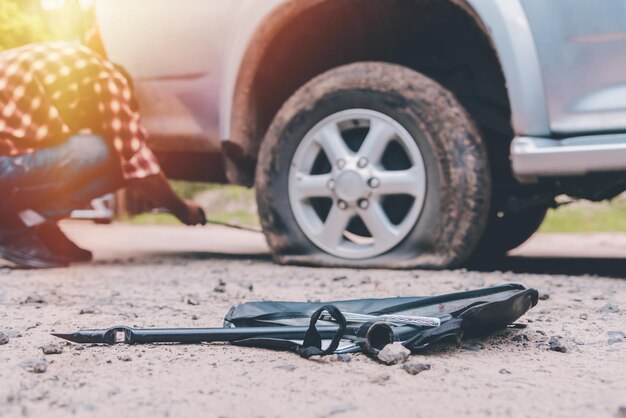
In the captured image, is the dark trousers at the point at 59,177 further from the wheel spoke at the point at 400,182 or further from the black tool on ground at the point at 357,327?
the black tool on ground at the point at 357,327

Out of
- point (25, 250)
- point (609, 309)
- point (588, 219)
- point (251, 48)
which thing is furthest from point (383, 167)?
point (588, 219)

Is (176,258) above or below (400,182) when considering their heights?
below

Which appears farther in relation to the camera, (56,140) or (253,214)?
(253,214)

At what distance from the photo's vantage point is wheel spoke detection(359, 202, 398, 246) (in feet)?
10.2

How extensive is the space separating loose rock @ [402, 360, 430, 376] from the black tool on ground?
0.09 meters

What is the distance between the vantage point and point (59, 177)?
3.41m

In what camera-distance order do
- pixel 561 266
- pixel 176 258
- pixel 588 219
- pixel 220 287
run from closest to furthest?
pixel 220 287 < pixel 561 266 < pixel 176 258 < pixel 588 219

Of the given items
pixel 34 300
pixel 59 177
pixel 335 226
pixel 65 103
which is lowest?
pixel 34 300

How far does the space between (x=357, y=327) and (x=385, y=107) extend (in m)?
1.63

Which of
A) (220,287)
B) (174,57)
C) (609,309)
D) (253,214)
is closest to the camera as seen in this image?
(609,309)

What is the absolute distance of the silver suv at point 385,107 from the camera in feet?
9.02

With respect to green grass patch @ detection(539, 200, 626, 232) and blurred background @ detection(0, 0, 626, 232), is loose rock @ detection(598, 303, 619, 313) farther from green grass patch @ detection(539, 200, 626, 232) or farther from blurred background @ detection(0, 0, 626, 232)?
green grass patch @ detection(539, 200, 626, 232)

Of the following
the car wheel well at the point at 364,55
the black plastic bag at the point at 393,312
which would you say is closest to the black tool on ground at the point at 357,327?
the black plastic bag at the point at 393,312

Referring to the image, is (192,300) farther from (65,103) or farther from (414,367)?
(65,103)
